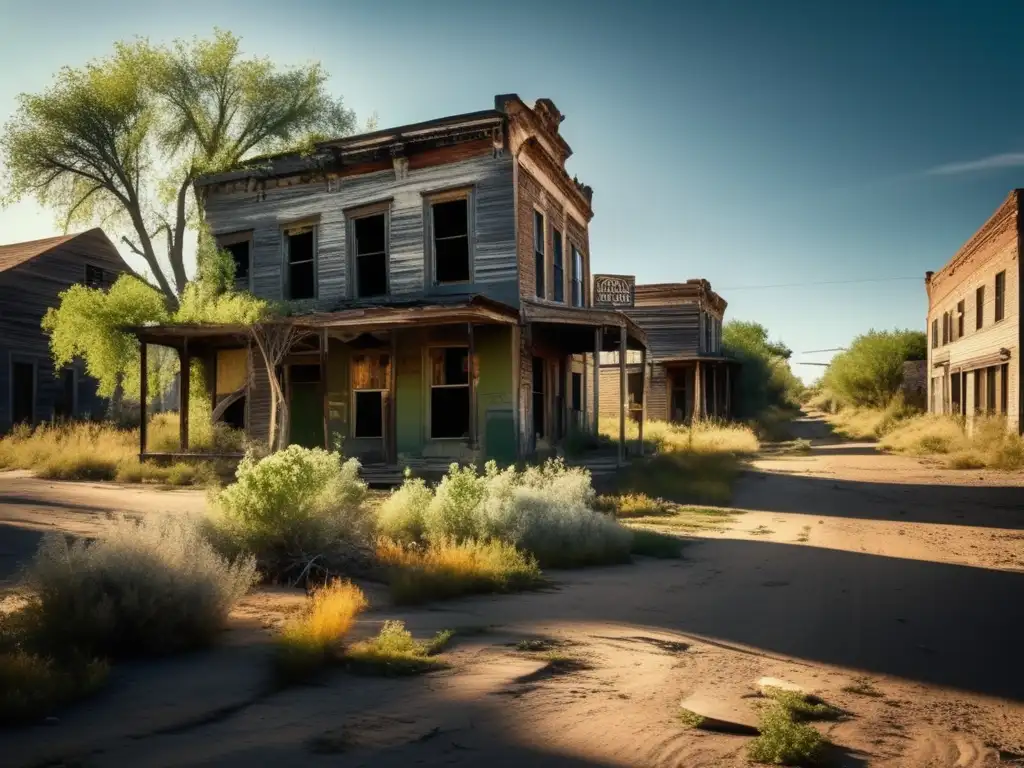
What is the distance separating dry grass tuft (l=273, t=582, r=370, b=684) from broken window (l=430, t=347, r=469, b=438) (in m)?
11.2

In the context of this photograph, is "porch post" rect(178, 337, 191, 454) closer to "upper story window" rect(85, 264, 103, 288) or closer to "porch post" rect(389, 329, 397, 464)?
"porch post" rect(389, 329, 397, 464)

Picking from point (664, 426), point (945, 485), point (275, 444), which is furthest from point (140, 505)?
point (664, 426)

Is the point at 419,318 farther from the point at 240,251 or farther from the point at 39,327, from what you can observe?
the point at 39,327

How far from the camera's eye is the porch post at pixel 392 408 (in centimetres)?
1567

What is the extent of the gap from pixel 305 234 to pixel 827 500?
1318 centimetres

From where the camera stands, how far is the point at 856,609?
6.39 m

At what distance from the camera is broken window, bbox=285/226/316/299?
1856 centimetres

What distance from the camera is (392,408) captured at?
16094 millimetres

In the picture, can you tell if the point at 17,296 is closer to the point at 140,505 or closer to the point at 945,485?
the point at 140,505


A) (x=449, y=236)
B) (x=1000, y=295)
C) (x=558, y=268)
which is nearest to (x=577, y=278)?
(x=558, y=268)

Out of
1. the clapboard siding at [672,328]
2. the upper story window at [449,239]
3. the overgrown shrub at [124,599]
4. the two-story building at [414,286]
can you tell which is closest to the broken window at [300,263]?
the two-story building at [414,286]

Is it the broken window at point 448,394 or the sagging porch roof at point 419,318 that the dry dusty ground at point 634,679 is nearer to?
the sagging porch roof at point 419,318

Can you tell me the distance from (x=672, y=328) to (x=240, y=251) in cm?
2148

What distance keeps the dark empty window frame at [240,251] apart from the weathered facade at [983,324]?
20.3m
